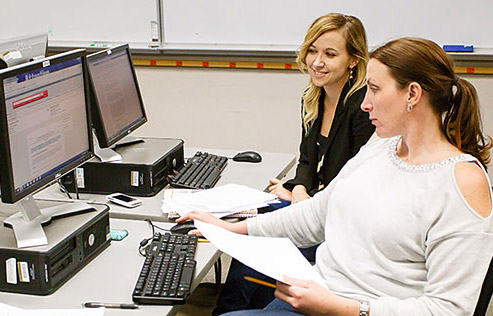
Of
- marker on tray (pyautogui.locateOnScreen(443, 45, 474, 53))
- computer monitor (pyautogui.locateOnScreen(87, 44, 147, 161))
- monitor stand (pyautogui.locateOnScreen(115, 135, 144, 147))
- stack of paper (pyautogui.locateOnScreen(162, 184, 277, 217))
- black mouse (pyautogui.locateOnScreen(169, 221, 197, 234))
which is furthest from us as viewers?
marker on tray (pyautogui.locateOnScreen(443, 45, 474, 53))

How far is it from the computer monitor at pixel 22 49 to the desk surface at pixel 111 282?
657 mm

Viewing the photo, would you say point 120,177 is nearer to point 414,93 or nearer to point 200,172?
point 200,172

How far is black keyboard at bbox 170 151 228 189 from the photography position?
7.32 feet

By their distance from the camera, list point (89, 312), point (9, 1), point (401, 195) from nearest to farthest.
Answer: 1. point (89, 312)
2. point (401, 195)
3. point (9, 1)

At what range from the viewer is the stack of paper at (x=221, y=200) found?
6.46 ft

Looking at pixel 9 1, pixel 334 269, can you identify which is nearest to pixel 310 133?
pixel 334 269

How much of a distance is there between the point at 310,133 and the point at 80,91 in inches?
42.1

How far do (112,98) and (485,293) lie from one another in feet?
4.75

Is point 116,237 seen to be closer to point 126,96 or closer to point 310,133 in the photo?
point 126,96

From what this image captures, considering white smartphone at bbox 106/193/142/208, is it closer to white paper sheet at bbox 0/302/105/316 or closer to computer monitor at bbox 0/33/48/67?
computer monitor at bbox 0/33/48/67

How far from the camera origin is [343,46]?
241cm

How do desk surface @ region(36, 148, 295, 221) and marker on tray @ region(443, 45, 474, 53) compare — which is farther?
marker on tray @ region(443, 45, 474, 53)

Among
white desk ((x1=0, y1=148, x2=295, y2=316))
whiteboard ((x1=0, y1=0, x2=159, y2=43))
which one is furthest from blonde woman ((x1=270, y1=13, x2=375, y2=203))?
whiteboard ((x1=0, y1=0, x2=159, y2=43))

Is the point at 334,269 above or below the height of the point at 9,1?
below
